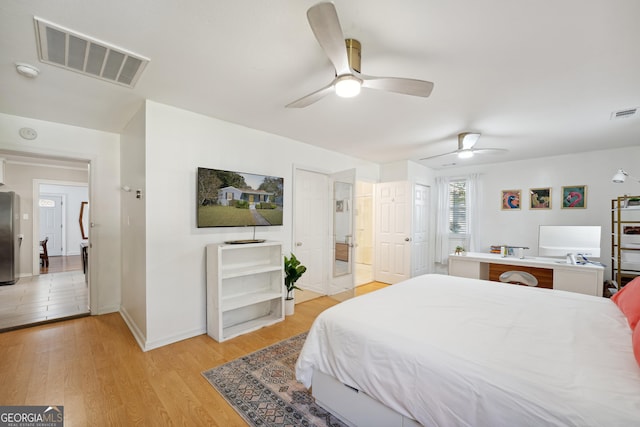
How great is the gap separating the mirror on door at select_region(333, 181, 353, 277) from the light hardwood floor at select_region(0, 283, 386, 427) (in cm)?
133

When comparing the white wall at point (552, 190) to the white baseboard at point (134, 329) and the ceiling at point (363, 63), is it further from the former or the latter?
the white baseboard at point (134, 329)

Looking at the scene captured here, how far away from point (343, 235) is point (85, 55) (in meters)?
3.49

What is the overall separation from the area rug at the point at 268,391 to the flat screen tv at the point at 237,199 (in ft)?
4.83

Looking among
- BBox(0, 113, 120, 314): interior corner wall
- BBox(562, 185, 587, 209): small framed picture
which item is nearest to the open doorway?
BBox(0, 113, 120, 314): interior corner wall

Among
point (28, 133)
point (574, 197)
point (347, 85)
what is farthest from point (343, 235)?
point (28, 133)

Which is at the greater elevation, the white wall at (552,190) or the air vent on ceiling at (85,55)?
the air vent on ceiling at (85,55)

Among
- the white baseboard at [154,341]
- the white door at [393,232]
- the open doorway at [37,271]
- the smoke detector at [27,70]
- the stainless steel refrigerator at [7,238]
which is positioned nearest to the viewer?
Result: the smoke detector at [27,70]

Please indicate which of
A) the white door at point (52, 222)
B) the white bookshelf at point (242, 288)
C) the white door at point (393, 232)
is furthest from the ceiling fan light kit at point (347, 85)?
the white door at point (52, 222)

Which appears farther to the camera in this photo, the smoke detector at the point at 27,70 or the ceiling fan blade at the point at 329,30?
the smoke detector at the point at 27,70

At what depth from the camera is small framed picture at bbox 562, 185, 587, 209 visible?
4418 mm

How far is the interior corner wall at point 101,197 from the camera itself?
129 inches

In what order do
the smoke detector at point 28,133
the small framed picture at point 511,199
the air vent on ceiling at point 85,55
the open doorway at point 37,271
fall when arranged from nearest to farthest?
1. the air vent on ceiling at point 85,55
2. the smoke detector at point 28,133
3. the open doorway at point 37,271
4. the small framed picture at point 511,199

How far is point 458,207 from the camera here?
5.70 metres

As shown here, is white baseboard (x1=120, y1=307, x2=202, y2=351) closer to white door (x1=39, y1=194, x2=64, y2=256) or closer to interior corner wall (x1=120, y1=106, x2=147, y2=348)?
interior corner wall (x1=120, y1=106, x2=147, y2=348)
